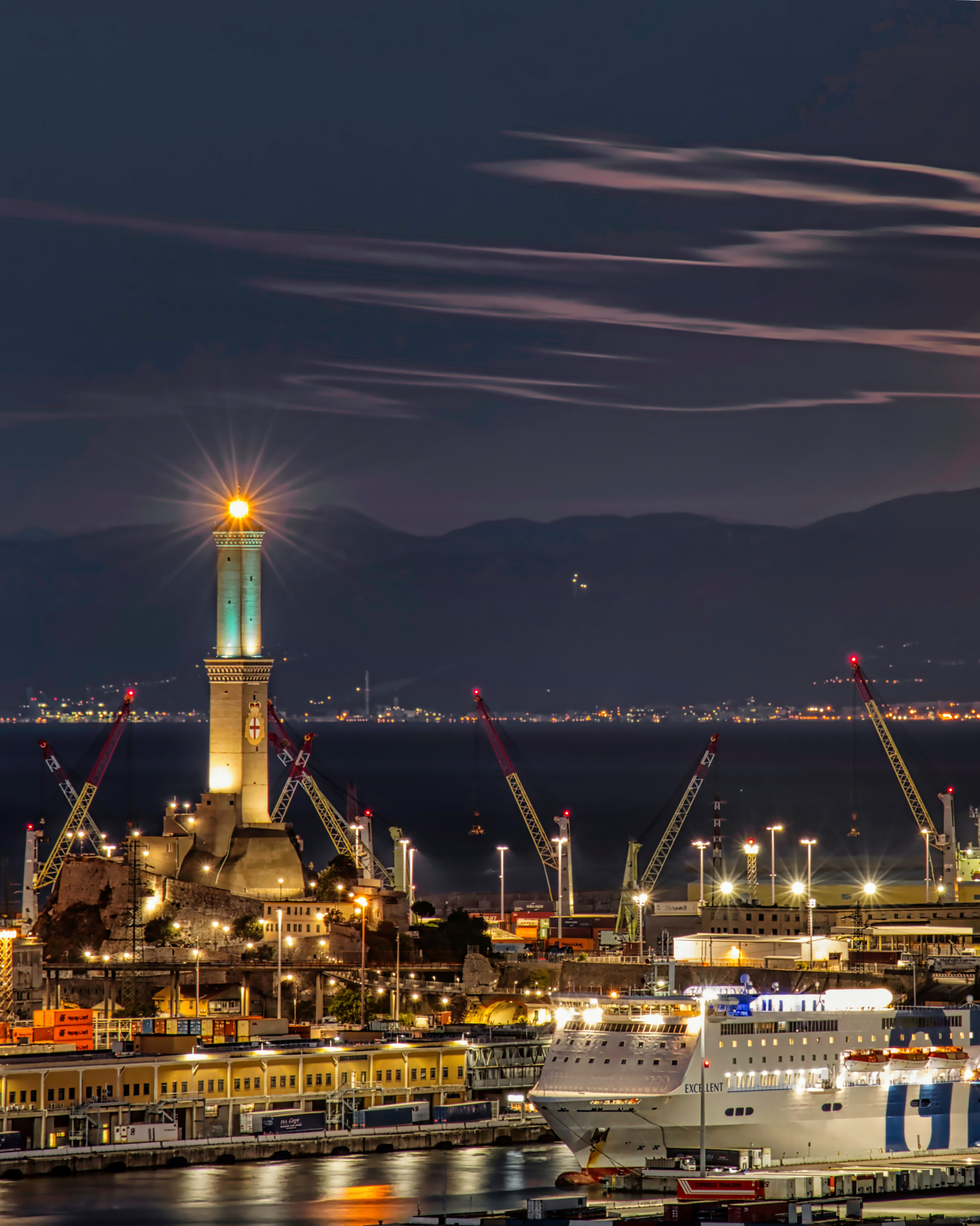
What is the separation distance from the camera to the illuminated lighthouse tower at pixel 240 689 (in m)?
96.2

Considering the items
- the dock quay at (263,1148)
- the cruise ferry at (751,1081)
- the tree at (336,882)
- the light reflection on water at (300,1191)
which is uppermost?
the tree at (336,882)

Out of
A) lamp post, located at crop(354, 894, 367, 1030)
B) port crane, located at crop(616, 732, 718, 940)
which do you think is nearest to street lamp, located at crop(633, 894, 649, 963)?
port crane, located at crop(616, 732, 718, 940)

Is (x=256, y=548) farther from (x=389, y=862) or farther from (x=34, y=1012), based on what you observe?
(x=389, y=862)

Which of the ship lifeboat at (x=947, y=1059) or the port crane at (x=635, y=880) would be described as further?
the port crane at (x=635, y=880)

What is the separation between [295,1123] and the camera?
62.3 metres

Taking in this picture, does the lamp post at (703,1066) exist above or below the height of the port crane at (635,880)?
below

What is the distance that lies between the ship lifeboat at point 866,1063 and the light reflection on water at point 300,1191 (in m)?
7.62

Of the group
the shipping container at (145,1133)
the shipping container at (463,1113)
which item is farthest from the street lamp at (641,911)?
the shipping container at (145,1133)

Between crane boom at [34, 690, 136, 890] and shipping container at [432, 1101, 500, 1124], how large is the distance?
129ft

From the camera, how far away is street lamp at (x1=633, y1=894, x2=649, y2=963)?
296 ft

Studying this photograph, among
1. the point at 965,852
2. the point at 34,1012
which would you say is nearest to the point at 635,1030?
the point at 34,1012

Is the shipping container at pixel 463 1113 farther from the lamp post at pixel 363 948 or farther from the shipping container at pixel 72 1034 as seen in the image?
the shipping container at pixel 72 1034

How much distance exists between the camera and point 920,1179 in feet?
175

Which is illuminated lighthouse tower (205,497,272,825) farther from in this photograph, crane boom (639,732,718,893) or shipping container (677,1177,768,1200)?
shipping container (677,1177,768,1200)
